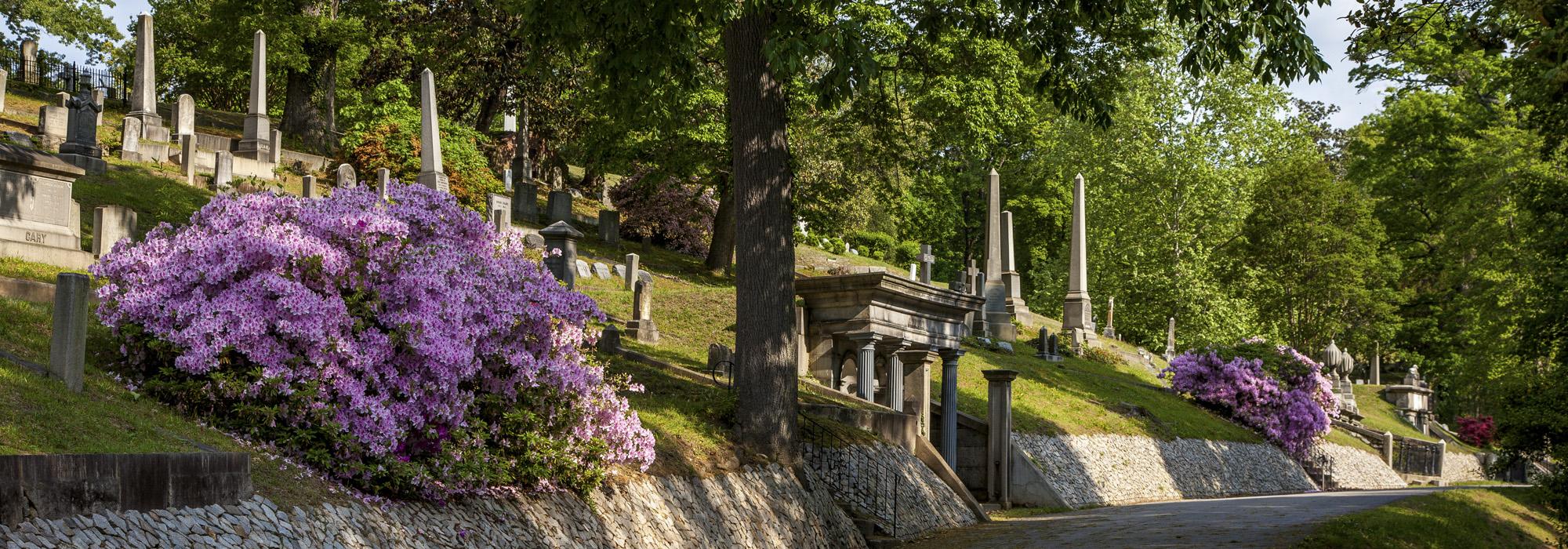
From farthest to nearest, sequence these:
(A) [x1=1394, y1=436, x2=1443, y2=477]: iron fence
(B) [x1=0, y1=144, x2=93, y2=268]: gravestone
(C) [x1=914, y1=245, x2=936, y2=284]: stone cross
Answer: (A) [x1=1394, y1=436, x2=1443, y2=477]: iron fence
(C) [x1=914, y1=245, x2=936, y2=284]: stone cross
(B) [x1=0, y1=144, x2=93, y2=268]: gravestone

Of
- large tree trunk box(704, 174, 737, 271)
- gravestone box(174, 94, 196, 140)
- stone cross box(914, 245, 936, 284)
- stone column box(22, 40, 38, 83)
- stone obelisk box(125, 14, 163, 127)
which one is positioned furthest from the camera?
stone column box(22, 40, 38, 83)

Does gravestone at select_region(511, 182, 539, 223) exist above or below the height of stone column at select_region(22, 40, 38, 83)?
below

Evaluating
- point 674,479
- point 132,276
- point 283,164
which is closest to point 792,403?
point 674,479

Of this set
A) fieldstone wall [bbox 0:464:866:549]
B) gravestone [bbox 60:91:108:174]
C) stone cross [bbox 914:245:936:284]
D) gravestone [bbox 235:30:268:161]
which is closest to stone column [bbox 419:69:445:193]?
gravestone [bbox 235:30:268:161]

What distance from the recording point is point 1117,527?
58.2 ft

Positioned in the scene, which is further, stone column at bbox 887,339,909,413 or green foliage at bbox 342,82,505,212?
green foliage at bbox 342,82,505,212

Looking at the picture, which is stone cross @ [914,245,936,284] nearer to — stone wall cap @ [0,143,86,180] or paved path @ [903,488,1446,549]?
paved path @ [903,488,1446,549]

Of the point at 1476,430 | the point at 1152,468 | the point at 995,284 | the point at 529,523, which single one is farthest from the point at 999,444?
the point at 1476,430

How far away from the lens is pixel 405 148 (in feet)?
115

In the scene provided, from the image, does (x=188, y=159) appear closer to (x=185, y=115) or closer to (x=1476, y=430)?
(x=185, y=115)

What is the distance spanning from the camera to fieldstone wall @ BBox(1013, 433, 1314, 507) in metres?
25.8

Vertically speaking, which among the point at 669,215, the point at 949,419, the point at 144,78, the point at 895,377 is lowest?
the point at 949,419

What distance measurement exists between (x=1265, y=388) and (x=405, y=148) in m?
24.7

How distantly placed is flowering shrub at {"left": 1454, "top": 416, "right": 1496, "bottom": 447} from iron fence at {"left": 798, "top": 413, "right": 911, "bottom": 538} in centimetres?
3934
